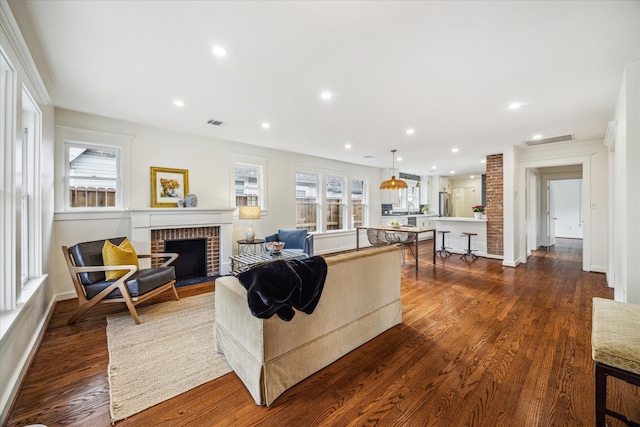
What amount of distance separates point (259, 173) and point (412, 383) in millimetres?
4690

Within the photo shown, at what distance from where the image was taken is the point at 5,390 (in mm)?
1589

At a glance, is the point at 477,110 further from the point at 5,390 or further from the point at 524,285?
the point at 5,390

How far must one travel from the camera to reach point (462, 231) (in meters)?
6.68

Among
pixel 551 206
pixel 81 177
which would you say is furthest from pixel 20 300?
pixel 551 206

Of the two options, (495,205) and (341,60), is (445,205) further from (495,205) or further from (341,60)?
(341,60)

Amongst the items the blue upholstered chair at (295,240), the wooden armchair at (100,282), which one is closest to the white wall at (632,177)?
the blue upholstered chair at (295,240)

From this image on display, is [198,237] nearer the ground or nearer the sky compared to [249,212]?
nearer the ground

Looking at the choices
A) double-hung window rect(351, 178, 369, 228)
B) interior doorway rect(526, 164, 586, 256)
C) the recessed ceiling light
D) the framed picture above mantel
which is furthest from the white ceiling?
double-hung window rect(351, 178, 369, 228)

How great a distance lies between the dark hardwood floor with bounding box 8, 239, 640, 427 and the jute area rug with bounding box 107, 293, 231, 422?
7 cm

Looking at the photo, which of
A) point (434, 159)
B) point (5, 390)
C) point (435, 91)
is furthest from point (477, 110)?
point (5, 390)

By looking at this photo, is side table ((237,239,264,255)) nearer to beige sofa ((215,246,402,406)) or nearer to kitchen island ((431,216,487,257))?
beige sofa ((215,246,402,406))

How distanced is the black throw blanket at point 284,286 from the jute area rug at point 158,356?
823mm

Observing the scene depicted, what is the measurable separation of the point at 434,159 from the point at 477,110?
3.58 meters

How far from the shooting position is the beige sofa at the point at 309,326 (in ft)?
5.40
